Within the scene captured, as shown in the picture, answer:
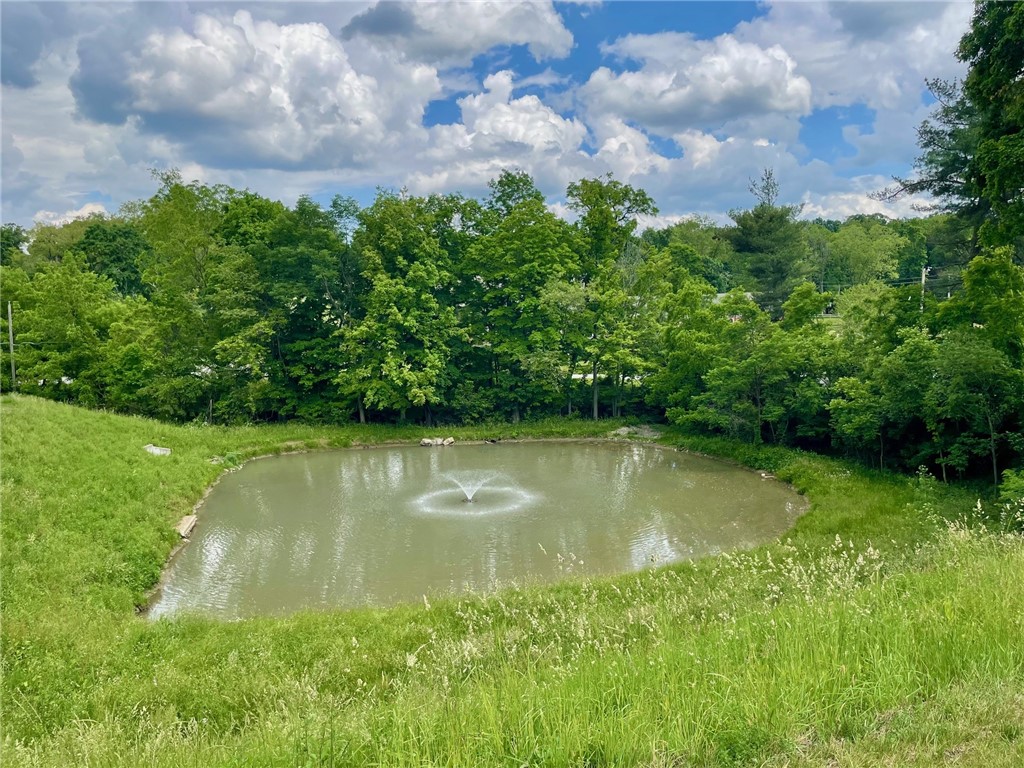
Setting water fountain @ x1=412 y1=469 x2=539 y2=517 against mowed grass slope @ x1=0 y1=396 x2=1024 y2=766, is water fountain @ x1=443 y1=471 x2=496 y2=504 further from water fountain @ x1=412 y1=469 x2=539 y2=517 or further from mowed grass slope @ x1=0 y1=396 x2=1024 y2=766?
mowed grass slope @ x1=0 y1=396 x2=1024 y2=766

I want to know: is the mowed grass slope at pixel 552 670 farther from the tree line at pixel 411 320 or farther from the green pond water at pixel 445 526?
the tree line at pixel 411 320

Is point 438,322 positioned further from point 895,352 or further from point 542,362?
point 895,352

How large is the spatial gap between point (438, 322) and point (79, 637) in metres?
20.2

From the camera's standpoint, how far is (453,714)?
4.17 m

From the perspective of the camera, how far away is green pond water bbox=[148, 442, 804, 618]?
12.3 m

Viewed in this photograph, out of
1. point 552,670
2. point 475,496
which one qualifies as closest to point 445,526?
point 475,496

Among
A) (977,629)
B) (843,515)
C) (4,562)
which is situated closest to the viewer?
(977,629)

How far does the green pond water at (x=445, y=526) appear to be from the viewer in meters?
12.3

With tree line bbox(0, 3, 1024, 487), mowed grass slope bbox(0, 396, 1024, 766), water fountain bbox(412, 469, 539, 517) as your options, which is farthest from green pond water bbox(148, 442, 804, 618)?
tree line bbox(0, 3, 1024, 487)

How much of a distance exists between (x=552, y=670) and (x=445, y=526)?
416 inches

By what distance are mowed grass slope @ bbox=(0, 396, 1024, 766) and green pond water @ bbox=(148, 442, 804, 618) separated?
5.09 feet

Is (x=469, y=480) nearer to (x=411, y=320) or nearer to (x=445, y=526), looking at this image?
(x=445, y=526)

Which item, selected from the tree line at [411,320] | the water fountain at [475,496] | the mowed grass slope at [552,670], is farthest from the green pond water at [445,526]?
the tree line at [411,320]

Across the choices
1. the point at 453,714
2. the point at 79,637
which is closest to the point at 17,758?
the point at 453,714
